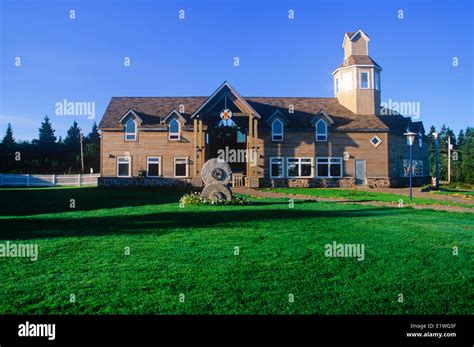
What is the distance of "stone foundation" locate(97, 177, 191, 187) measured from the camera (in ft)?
98.4

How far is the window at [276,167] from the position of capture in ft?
98.9

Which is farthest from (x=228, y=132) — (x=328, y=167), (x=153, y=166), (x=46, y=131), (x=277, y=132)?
(x=46, y=131)

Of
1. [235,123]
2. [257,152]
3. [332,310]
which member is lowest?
[332,310]

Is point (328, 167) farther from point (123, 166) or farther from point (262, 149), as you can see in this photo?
point (123, 166)

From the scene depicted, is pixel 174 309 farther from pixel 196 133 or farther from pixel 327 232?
pixel 196 133

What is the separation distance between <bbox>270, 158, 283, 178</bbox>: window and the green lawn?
1878 cm

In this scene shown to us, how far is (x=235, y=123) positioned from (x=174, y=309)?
27.1m

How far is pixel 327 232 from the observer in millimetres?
9453

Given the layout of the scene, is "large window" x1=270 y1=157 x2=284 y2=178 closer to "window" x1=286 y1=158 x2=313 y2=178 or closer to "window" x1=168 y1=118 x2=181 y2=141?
"window" x1=286 y1=158 x2=313 y2=178

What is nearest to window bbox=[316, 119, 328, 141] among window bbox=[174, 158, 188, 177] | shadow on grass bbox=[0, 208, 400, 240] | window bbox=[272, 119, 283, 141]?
window bbox=[272, 119, 283, 141]

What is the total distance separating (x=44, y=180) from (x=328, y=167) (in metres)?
27.5

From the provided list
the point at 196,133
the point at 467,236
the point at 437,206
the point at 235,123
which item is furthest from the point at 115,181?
the point at 467,236
